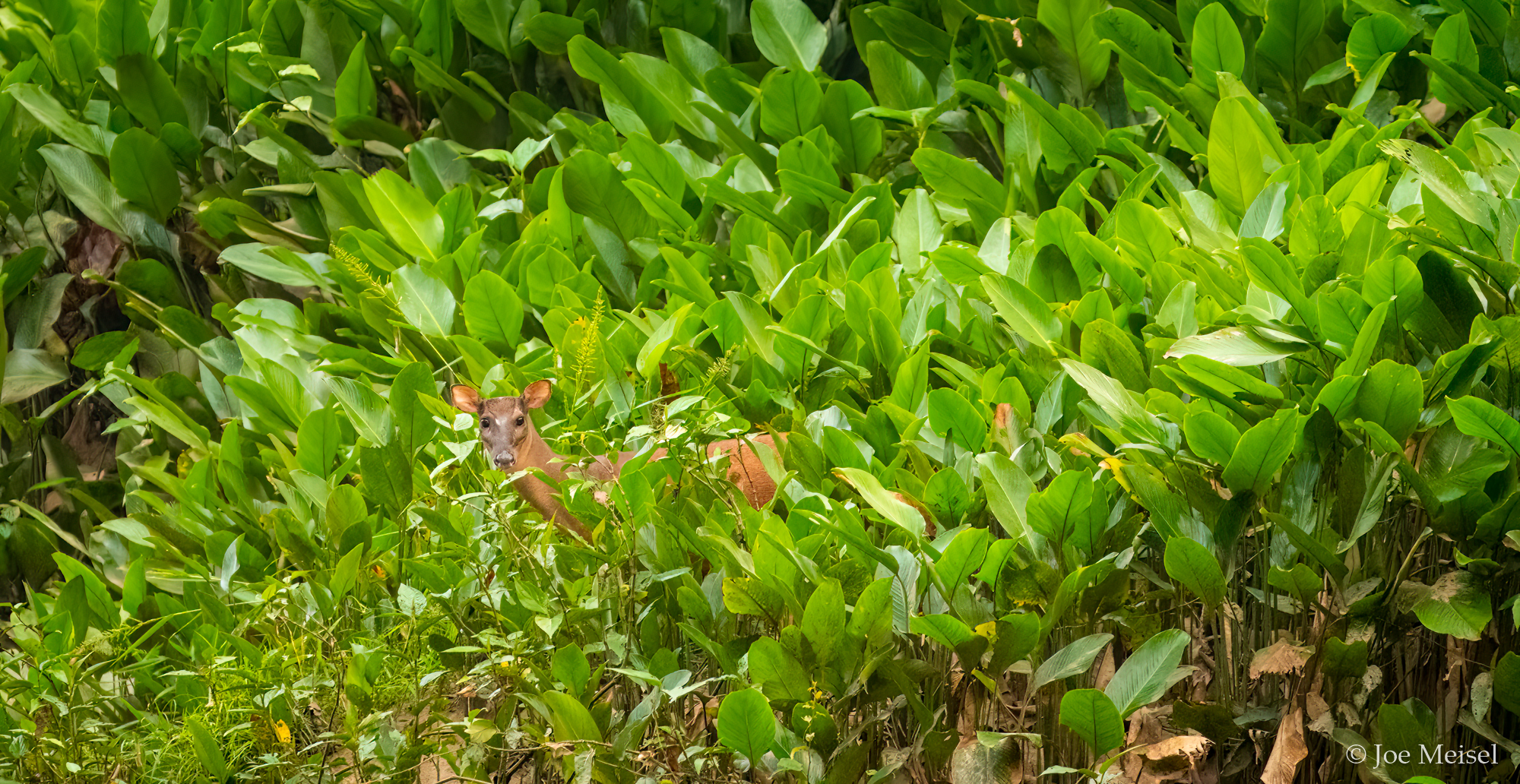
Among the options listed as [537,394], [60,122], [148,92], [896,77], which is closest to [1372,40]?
[896,77]

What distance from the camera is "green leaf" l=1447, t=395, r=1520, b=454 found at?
159 cm

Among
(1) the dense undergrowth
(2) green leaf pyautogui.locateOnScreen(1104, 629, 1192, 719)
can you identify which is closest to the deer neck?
(1) the dense undergrowth

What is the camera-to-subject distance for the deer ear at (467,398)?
9.01 ft

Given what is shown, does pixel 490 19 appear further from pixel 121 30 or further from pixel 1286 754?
pixel 1286 754

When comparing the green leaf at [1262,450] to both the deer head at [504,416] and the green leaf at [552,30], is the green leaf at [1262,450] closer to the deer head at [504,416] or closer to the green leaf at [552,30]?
the deer head at [504,416]

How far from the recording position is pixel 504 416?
108 inches

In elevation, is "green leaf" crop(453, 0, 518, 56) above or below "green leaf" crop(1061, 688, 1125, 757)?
above

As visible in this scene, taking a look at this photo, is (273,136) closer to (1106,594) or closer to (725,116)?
(725,116)

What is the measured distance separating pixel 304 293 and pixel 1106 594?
346 cm

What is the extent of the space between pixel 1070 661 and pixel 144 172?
3475mm

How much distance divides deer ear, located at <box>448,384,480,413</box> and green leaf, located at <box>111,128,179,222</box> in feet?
6.10

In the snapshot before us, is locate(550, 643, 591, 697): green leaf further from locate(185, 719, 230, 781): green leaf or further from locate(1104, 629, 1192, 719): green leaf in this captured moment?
locate(1104, 629, 1192, 719): green leaf

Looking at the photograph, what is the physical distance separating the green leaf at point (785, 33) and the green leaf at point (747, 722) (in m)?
2.64

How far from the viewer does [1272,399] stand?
6.21ft
